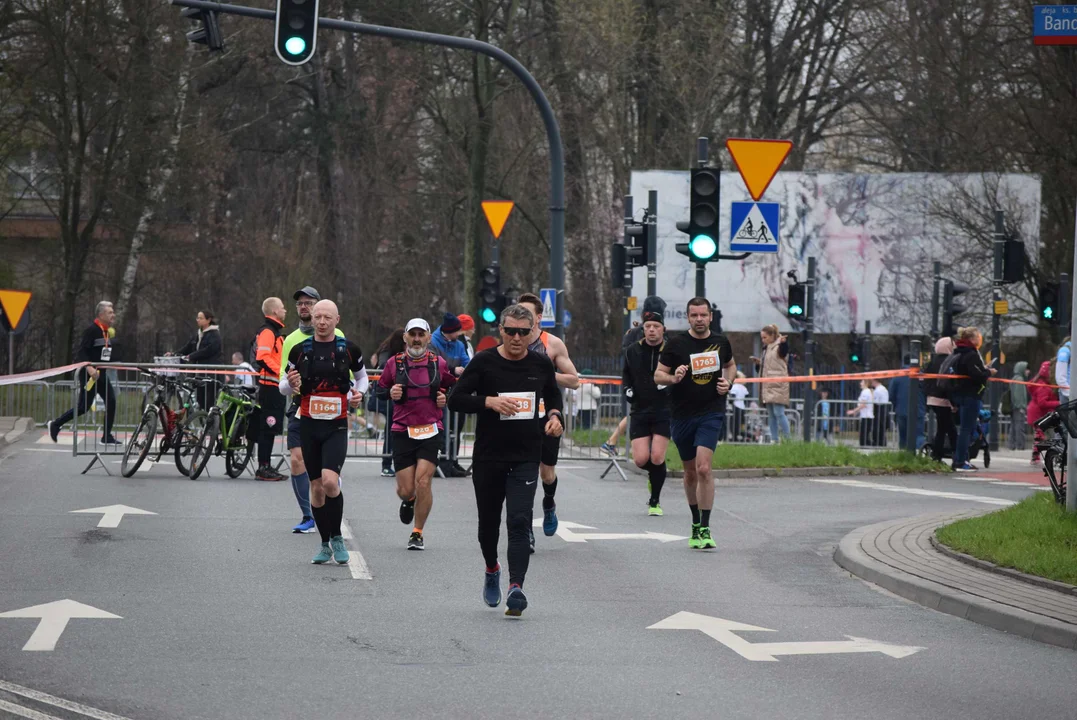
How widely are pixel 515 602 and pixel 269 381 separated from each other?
27.8 ft

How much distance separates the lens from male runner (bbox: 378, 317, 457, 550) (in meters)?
12.8

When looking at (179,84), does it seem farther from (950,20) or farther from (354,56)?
(950,20)

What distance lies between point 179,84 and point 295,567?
2851 centimetres

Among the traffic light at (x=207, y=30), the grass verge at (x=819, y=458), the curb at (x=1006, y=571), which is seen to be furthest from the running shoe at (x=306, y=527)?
the grass verge at (x=819, y=458)

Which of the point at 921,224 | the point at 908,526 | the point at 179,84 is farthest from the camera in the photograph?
the point at 921,224

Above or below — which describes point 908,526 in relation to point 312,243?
below

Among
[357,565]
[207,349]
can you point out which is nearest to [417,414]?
[357,565]

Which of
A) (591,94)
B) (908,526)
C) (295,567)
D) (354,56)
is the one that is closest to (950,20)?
(591,94)

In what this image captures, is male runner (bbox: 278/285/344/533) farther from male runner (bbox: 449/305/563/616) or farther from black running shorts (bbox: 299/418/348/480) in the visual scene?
male runner (bbox: 449/305/563/616)

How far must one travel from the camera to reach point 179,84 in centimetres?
3841

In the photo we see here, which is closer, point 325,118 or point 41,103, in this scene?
point 41,103

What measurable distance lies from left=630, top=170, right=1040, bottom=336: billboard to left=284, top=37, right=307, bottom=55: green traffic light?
75.2ft

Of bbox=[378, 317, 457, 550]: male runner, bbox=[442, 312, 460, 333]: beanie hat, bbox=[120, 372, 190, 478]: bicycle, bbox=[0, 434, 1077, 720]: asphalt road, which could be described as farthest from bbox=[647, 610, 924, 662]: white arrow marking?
bbox=[120, 372, 190, 478]: bicycle

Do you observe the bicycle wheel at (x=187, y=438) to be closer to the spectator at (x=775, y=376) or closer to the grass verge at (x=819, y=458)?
the grass verge at (x=819, y=458)
